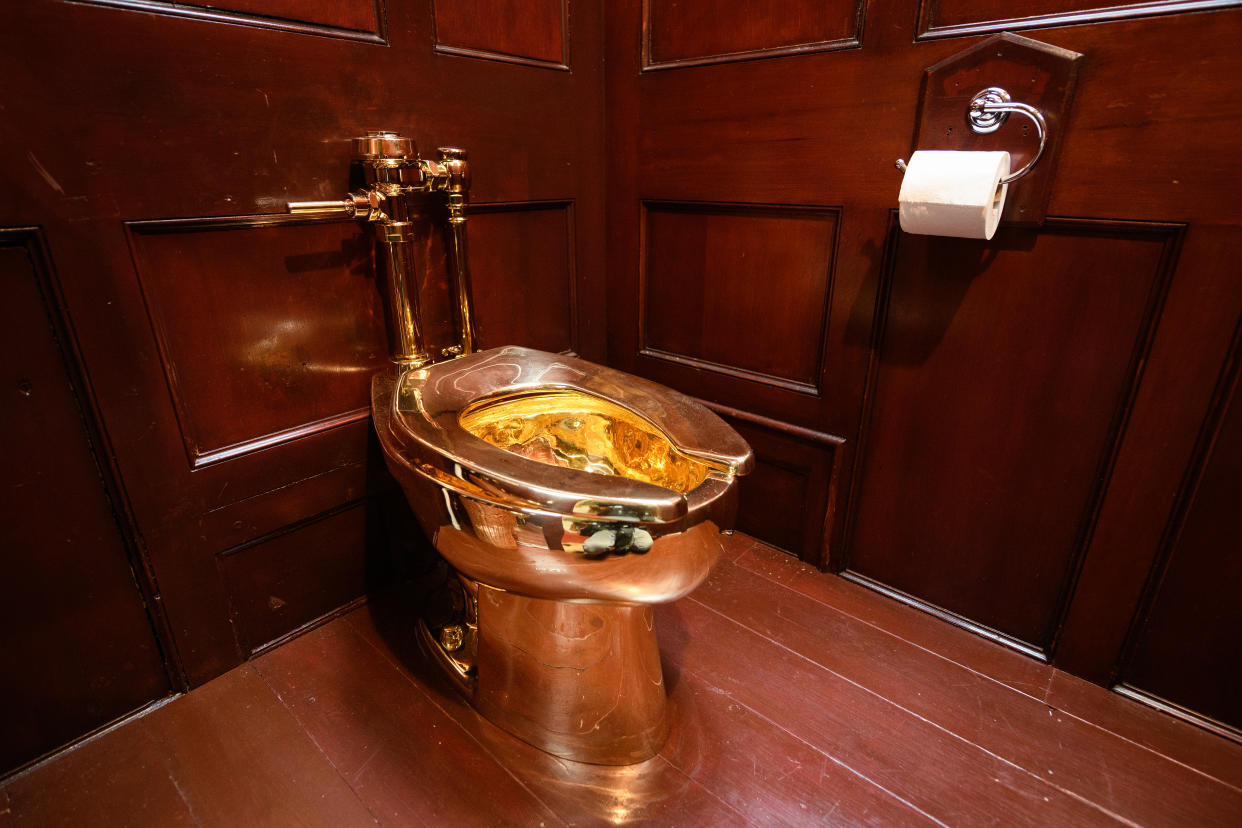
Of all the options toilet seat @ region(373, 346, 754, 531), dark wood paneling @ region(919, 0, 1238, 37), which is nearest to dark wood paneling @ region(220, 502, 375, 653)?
toilet seat @ region(373, 346, 754, 531)

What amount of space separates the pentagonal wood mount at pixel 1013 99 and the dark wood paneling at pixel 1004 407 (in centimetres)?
6

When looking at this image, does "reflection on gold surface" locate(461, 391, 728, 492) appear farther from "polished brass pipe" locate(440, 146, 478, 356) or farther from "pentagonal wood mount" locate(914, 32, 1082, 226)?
"pentagonal wood mount" locate(914, 32, 1082, 226)

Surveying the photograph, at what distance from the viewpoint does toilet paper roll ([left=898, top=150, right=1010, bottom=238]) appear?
792 mm

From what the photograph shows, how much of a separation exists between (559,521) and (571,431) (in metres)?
0.32

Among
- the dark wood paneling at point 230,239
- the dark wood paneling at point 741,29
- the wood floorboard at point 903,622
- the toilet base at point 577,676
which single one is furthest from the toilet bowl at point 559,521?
the dark wood paneling at point 741,29

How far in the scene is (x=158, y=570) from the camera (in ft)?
2.89

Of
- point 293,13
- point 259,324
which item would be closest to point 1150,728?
point 259,324

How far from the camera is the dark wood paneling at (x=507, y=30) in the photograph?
1.00 metres

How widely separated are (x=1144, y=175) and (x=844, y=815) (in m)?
0.86

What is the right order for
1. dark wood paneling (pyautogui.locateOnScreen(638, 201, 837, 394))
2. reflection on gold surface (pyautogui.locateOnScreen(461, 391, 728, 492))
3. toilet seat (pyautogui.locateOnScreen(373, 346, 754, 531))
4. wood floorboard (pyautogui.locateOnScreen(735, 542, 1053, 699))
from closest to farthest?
1. toilet seat (pyautogui.locateOnScreen(373, 346, 754, 531))
2. reflection on gold surface (pyautogui.locateOnScreen(461, 391, 728, 492))
3. wood floorboard (pyautogui.locateOnScreen(735, 542, 1053, 699))
4. dark wood paneling (pyautogui.locateOnScreen(638, 201, 837, 394))

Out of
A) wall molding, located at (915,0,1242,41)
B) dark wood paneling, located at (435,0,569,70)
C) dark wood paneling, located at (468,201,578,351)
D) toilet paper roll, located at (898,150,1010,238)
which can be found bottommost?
dark wood paneling, located at (468,201,578,351)

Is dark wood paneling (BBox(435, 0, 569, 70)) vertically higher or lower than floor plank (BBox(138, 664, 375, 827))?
higher

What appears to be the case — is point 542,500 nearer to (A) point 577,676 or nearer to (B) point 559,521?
(B) point 559,521

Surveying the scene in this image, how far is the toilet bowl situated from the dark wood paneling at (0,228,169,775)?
36cm
